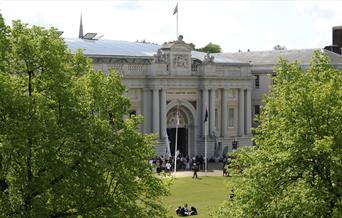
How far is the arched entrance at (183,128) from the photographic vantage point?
6525 centimetres

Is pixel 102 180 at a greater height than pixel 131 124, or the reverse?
pixel 131 124

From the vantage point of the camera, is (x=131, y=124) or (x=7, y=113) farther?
(x=131, y=124)

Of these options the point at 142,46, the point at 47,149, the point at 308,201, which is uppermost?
the point at 142,46

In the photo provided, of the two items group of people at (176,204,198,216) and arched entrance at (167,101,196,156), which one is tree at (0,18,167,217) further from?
arched entrance at (167,101,196,156)

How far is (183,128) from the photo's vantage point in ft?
219

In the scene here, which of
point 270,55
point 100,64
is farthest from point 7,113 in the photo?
point 270,55

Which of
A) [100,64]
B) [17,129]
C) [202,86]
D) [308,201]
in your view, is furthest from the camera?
[202,86]

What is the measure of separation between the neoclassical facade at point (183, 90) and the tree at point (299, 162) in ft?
112

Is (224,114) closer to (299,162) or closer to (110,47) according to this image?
(110,47)

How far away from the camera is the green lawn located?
39.5 meters

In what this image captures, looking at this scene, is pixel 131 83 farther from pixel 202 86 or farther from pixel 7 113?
pixel 7 113

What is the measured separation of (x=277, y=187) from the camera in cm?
2516

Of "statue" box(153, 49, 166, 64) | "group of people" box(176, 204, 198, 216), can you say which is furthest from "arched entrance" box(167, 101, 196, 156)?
"group of people" box(176, 204, 198, 216)

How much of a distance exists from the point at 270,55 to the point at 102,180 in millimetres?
63329
